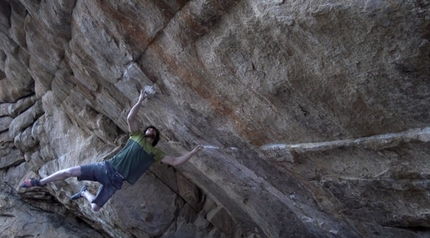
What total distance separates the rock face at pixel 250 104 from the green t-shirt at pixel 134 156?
0.83 m

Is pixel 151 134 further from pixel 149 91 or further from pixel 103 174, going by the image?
pixel 103 174

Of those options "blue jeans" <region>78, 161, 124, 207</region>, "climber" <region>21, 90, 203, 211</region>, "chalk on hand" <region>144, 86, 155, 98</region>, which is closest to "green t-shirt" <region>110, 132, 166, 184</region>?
"climber" <region>21, 90, 203, 211</region>

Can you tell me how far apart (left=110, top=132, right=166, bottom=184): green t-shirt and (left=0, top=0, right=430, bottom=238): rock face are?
828mm

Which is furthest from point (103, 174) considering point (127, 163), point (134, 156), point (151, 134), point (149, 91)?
point (149, 91)

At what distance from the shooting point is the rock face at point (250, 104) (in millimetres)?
4289

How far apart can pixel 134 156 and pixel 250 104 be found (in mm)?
2579

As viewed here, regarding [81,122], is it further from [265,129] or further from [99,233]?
[265,129]

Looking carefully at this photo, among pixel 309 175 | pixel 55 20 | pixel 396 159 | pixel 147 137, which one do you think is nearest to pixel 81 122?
pixel 55 20

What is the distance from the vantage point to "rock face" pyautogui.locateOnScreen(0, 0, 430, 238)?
4.29m

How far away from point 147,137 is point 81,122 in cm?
473

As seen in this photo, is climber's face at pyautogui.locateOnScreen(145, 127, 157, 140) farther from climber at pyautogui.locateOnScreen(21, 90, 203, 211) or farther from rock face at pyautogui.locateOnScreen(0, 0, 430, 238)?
rock face at pyautogui.locateOnScreen(0, 0, 430, 238)

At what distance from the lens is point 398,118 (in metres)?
4.50

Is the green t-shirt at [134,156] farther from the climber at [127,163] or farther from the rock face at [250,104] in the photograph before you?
the rock face at [250,104]

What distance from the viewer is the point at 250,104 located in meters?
5.86
